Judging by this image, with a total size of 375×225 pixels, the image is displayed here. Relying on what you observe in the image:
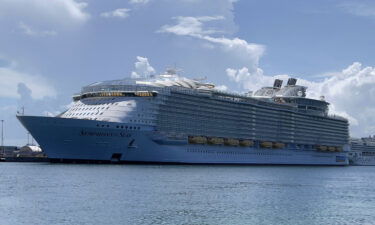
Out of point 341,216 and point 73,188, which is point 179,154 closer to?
point 73,188

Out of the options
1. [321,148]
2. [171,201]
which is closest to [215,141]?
[321,148]

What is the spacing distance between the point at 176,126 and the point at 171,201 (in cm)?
5758

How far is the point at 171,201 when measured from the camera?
54.3 meters

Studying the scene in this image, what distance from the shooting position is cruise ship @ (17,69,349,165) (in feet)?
326

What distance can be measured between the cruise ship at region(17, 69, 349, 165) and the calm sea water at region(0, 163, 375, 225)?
1975 cm

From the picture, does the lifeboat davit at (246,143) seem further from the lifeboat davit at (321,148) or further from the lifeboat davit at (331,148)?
the lifeboat davit at (331,148)

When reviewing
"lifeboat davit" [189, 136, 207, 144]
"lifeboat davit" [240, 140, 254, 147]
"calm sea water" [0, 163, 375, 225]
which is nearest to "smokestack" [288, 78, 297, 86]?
"lifeboat davit" [240, 140, 254, 147]

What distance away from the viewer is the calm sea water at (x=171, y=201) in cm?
4541

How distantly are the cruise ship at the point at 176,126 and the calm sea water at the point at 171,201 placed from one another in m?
19.7

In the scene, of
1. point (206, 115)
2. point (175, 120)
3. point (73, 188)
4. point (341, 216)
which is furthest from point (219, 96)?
point (341, 216)

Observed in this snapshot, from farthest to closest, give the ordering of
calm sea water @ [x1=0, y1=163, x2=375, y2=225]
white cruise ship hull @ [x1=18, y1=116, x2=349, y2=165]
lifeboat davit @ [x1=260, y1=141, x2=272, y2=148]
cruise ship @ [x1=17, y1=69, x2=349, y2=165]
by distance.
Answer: lifeboat davit @ [x1=260, y1=141, x2=272, y2=148]
cruise ship @ [x1=17, y1=69, x2=349, y2=165]
white cruise ship hull @ [x1=18, y1=116, x2=349, y2=165]
calm sea water @ [x1=0, y1=163, x2=375, y2=225]

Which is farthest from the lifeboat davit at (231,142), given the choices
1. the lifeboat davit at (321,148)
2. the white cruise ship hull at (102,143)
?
the lifeboat davit at (321,148)

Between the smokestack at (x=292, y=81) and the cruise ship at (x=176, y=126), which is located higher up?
the smokestack at (x=292, y=81)

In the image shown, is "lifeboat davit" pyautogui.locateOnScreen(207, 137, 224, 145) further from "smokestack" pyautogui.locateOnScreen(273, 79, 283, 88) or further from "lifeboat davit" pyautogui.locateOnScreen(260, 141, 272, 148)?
"smokestack" pyautogui.locateOnScreen(273, 79, 283, 88)
